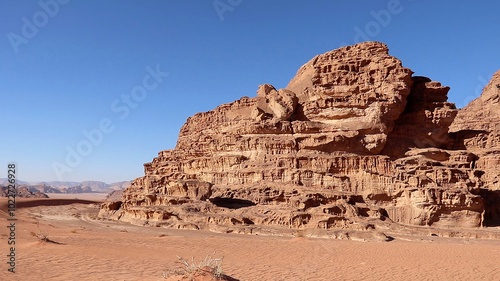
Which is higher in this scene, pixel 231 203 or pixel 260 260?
pixel 231 203

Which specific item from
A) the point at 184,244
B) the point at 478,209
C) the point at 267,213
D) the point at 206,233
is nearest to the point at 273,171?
the point at 267,213

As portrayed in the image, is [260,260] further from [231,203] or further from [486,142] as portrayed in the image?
[486,142]

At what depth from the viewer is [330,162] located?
1282 inches

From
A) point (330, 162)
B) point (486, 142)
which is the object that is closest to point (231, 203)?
point (330, 162)

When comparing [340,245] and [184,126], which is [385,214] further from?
[184,126]

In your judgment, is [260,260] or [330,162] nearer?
[260,260]

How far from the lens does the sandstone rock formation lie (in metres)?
28.4

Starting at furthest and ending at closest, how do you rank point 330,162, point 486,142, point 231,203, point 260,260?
1. point 486,142
2. point 330,162
3. point 231,203
4. point 260,260

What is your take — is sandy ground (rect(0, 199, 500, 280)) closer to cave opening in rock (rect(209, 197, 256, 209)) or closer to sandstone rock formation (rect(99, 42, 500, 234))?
sandstone rock formation (rect(99, 42, 500, 234))

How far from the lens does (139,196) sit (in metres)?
35.3

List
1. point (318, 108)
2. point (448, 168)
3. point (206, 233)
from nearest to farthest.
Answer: point (206, 233) → point (448, 168) → point (318, 108)

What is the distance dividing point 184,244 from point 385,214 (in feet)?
64.9

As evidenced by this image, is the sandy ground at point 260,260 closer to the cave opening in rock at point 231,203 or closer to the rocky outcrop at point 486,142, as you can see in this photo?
the cave opening in rock at point 231,203

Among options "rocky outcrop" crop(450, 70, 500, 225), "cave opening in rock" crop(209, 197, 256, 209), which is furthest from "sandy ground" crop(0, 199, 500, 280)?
"rocky outcrop" crop(450, 70, 500, 225)
